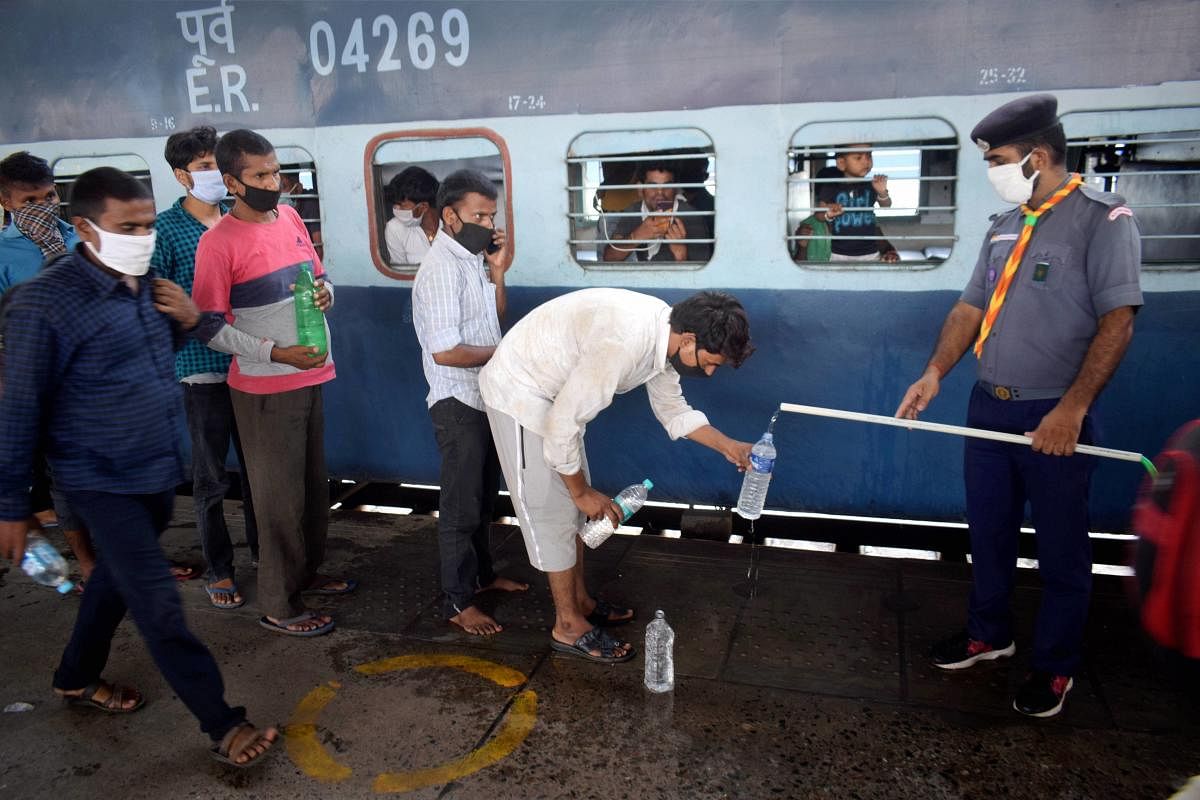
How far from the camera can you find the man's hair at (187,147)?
3846 millimetres

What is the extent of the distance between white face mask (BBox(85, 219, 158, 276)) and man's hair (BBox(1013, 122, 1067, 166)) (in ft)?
9.71

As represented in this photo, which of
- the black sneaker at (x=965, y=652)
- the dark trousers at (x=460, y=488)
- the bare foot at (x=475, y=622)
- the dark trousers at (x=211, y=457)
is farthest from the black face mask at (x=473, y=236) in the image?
the black sneaker at (x=965, y=652)

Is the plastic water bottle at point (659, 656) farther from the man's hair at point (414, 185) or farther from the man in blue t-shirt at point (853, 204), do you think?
the man's hair at point (414, 185)

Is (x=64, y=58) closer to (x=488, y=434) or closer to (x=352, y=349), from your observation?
(x=352, y=349)

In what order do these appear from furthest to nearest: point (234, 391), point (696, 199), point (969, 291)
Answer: point (696, 199)
point (234, 391)
point (969, 291)

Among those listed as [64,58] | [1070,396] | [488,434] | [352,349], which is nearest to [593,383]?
[488,434]

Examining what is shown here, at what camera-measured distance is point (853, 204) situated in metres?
4.29

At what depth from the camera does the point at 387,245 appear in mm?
5184

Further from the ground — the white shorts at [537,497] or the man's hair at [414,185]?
the man's hair at [414,185]

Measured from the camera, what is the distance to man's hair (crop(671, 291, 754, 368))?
2961 millimetres

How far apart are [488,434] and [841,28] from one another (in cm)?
255

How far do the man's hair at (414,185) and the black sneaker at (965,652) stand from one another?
11.6 feet

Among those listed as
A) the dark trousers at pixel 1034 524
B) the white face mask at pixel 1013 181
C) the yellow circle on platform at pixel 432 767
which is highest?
the white face mask at pixel 1013 181

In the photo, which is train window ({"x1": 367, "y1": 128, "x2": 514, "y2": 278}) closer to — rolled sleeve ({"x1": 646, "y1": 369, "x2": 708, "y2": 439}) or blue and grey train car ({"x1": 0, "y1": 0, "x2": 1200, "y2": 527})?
blue and grey train car ({"x1": 0, "y1": 0, "x2": 1200, "y2": 527})
